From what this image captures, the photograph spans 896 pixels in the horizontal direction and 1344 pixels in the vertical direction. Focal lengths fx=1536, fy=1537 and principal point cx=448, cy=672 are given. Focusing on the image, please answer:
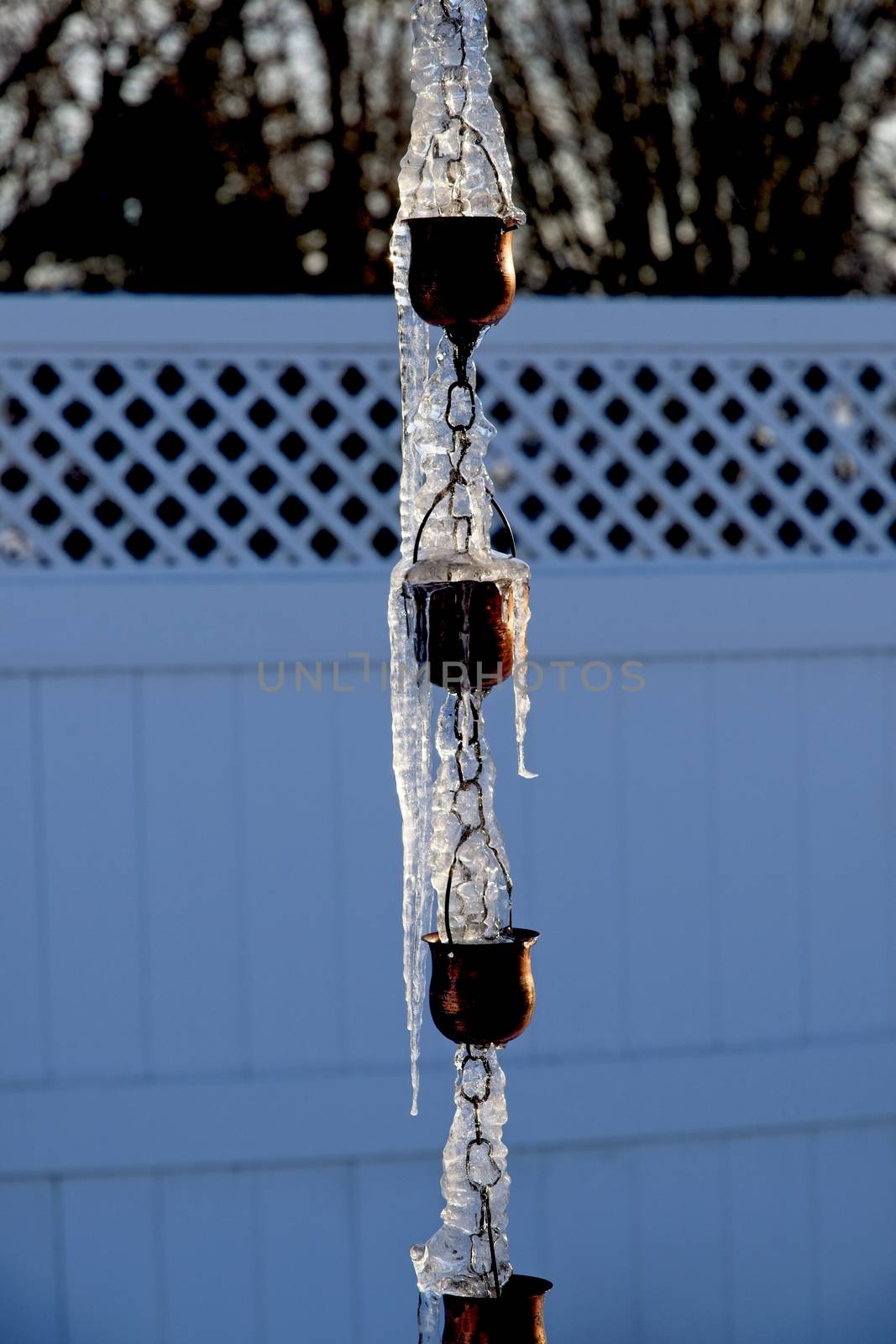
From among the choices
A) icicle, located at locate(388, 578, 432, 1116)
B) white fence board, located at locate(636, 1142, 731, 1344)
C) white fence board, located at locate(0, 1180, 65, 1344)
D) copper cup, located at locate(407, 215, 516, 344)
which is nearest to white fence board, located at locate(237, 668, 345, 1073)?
white fence board, located at locate(0, 1180, 65, 1344)

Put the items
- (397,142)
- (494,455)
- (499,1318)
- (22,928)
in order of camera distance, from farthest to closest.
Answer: (397,142) → (494,455) → (22,928) → (499,1318)

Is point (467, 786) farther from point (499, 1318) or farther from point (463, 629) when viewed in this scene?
point (499, 1318)

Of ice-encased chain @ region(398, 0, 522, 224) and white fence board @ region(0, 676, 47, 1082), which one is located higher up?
ice-encased chain @ region(398, 0, 522, 224)

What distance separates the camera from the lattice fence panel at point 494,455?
109 inches

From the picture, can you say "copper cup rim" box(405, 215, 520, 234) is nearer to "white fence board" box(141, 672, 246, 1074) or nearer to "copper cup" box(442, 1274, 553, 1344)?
"copper cup" box(442, 1274, 553, 1344)

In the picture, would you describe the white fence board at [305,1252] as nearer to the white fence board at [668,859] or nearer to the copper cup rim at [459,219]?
the white fence board at [668,859]

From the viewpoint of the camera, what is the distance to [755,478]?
116 inches

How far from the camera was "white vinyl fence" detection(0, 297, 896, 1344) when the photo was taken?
269cm

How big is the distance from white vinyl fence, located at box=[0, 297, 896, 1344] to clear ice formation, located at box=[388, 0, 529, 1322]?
1267mm

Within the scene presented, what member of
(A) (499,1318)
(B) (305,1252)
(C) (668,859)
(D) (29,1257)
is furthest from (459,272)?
(D) (29,1257)

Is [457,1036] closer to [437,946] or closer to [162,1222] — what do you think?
[437,946]

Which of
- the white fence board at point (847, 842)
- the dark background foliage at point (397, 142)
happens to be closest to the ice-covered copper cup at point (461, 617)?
the white fence board at point (847, 842)

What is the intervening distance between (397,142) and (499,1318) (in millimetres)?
3984

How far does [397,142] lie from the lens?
15.3 ft
